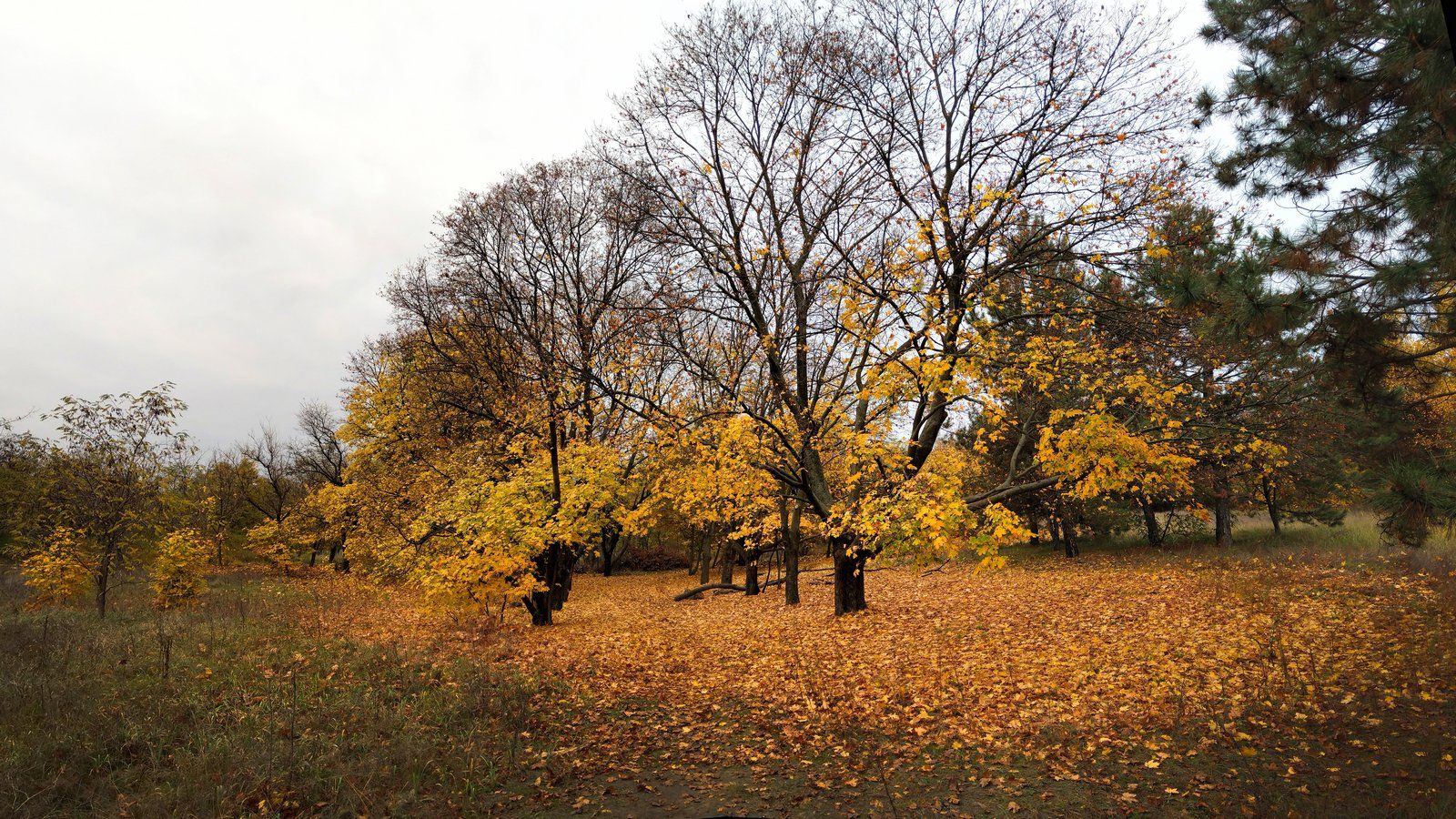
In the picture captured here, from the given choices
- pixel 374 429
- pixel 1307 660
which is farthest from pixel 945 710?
pixel 374 429

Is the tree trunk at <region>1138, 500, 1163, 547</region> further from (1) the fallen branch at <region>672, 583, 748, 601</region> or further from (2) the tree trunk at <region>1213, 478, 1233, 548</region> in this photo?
(1) the fallen branch at <region>672, 583, 748, 601</region>

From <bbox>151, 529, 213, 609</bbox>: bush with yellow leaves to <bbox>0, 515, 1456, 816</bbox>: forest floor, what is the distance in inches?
153

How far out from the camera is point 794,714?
23.5 ft

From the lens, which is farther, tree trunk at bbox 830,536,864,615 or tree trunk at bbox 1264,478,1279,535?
tree trunk at bbox 1264,478,1279,535

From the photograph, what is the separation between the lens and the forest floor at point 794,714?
496cm

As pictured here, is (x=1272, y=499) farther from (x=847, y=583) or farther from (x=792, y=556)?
(x=847, y=583)

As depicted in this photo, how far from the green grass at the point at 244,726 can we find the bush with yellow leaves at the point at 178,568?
17.4ft

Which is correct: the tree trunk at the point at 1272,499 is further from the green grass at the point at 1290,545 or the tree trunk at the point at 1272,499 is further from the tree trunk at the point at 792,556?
the tree trunk at the point at 792,556

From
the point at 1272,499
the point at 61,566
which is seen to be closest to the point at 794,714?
the point at 61,566

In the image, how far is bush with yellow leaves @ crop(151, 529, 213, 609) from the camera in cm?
1483

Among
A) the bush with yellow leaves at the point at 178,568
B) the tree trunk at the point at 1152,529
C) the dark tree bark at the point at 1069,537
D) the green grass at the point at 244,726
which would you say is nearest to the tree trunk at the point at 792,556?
the green grass at the point at 244,726

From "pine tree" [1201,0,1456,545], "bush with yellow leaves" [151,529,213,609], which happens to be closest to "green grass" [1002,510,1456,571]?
"pine tree" [1201,0,1456,545]

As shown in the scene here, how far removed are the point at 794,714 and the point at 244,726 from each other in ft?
18.4

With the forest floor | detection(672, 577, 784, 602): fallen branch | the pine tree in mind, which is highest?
the pine tree
